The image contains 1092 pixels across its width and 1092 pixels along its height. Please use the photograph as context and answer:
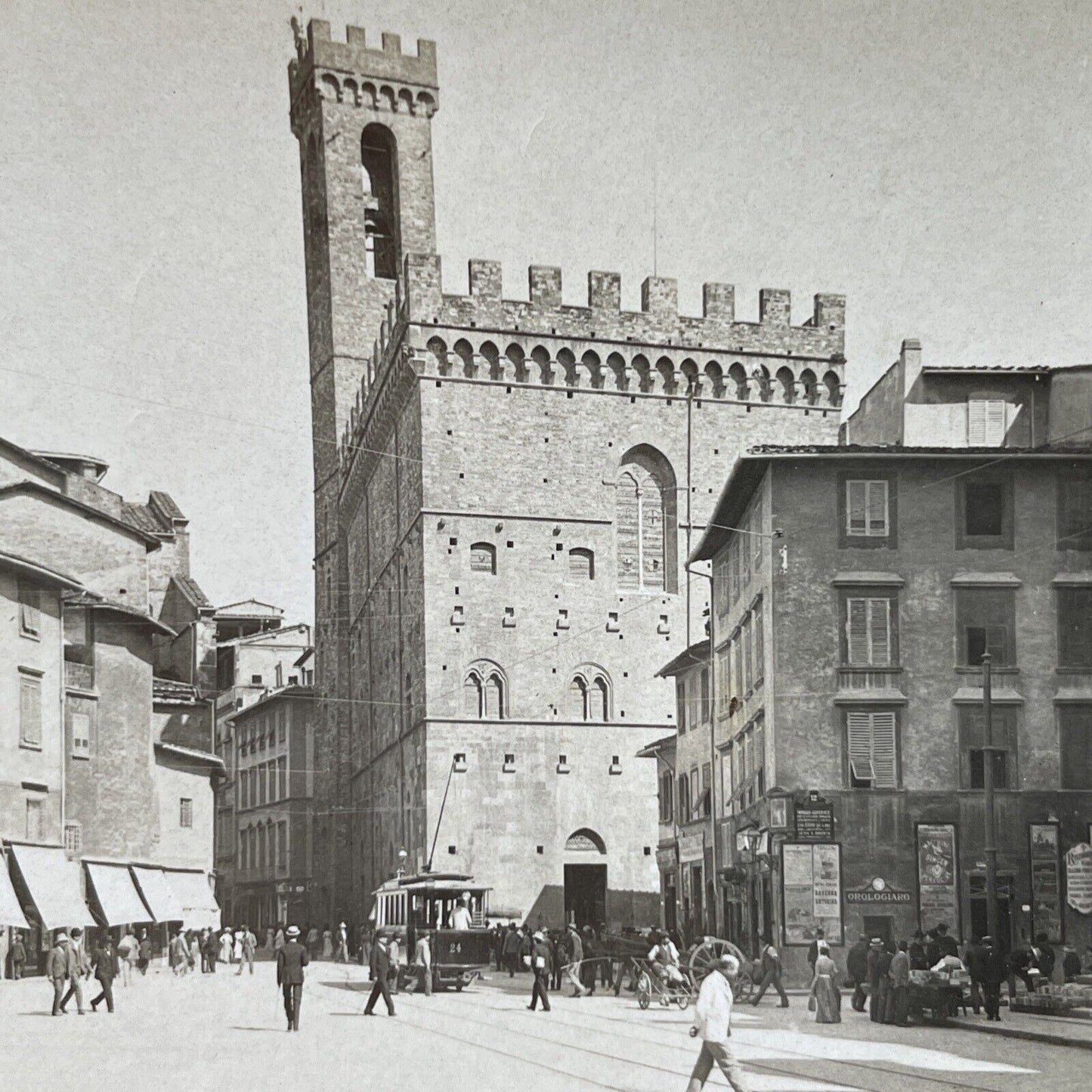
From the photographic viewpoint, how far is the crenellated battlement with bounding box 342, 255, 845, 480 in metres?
43.8

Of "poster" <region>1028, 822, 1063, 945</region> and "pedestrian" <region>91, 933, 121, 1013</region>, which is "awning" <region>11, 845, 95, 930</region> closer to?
"pedestrian" <region>91, 933, 121, 1013</region>

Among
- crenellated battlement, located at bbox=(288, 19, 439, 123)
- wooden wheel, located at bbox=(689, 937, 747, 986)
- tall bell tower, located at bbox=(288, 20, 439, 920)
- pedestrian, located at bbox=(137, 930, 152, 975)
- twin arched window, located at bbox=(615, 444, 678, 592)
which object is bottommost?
pedestrian, located at bbox=(137, 930, 152, 975)

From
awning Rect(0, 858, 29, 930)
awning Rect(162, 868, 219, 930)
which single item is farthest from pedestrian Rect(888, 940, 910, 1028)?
awning Rect(162, 868, 219, 930)

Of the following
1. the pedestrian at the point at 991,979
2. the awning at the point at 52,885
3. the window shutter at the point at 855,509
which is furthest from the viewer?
the awning at the point at 52,885

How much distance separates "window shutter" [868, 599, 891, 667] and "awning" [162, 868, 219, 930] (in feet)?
70.5

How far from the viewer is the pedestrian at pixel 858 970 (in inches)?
957

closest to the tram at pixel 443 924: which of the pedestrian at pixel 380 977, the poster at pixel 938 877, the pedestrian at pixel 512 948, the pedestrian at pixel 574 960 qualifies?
the pedestrian at pixel 574 960

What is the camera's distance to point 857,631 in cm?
3003

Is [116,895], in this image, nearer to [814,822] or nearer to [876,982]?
[814,822]

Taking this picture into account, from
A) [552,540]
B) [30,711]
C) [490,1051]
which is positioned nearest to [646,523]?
[552,540]

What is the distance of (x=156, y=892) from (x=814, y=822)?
18749 mm

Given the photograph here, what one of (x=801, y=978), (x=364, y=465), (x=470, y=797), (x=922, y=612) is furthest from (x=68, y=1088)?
(x=364, y=465)

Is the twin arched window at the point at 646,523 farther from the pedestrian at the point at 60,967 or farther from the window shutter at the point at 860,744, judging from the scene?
the pedestrian at the point at 60,967

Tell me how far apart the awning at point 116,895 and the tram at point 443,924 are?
6621mm
